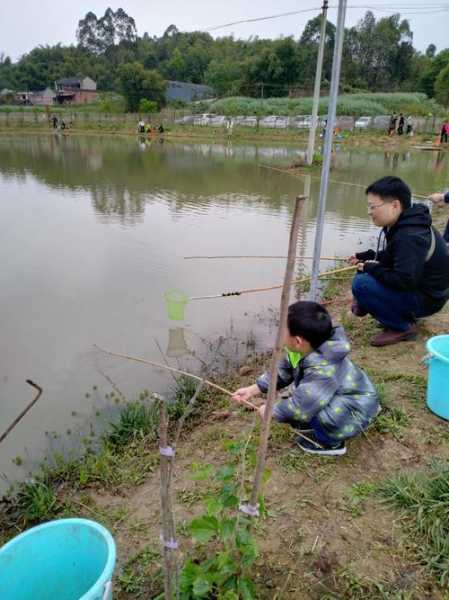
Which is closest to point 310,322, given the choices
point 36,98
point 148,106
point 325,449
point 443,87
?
point 325,449

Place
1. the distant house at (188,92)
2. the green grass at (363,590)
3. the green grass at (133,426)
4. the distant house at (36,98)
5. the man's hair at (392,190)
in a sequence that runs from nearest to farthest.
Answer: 1. the green grass at (363,590)
2. the green grass at (133,426)
3. the man's hair at (392,190)
4. the distant house at (188,92)
5. the distant house at (36,98)

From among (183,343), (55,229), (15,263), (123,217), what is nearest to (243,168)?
(123,217)

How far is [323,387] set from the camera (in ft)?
7.21

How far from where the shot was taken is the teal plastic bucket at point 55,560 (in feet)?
5.03

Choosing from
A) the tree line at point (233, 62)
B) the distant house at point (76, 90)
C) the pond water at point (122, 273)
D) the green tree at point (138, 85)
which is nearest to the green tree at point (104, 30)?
the tree line at point (233, 62)

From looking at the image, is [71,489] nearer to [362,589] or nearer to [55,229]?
[362,589]

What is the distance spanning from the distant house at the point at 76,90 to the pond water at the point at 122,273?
214 ft

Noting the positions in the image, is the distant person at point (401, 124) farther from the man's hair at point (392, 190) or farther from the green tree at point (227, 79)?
the man's hair at point (392, 190)

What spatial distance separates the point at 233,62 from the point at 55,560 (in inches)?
2846

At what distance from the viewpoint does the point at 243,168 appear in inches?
618

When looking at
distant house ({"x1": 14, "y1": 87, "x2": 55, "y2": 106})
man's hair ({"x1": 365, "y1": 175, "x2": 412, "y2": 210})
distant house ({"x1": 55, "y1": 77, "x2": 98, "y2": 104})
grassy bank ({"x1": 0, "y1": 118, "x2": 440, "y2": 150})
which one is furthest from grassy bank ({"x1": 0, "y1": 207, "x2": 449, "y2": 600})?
distant house ({"x1": 14, "y1": 87, "x2": 55, "y2": 106})

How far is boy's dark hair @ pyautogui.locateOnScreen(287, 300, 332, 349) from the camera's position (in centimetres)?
213

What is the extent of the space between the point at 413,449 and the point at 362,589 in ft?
3.05

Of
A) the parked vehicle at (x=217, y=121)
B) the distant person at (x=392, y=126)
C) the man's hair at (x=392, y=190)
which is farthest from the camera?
the parked vehicle at (x=217, y=121)
